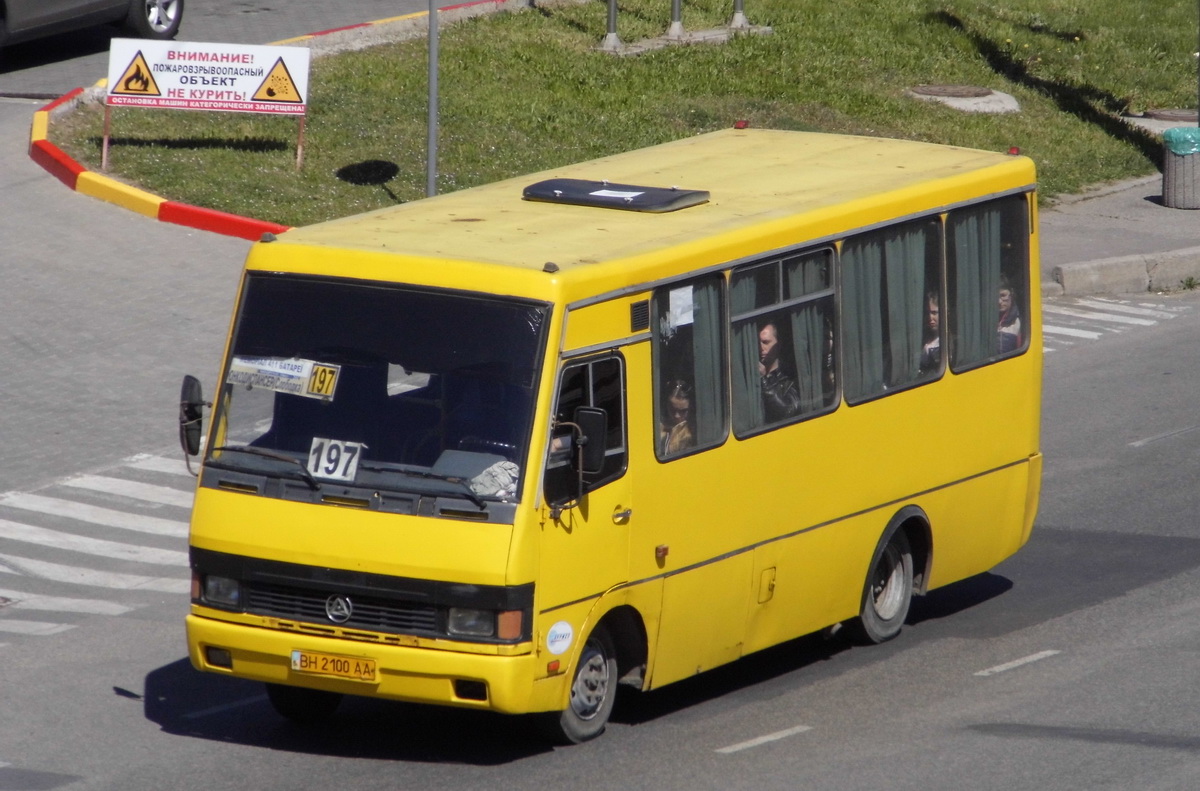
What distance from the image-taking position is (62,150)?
20.8m

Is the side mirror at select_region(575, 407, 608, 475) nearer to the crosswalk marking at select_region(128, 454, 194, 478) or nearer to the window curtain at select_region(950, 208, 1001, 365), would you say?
the window curtain at select_region(950, 208, 1001, 365)

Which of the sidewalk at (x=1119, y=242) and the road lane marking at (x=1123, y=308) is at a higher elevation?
the sidewalk at (x=1119, y=242)

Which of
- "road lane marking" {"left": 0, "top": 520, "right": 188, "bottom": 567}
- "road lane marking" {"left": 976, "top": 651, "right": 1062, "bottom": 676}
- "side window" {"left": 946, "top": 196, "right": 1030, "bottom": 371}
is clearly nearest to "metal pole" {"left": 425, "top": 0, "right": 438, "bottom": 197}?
"road lane marking" {"left": 0, "top": 520, "right": 188, "bottom": 567}

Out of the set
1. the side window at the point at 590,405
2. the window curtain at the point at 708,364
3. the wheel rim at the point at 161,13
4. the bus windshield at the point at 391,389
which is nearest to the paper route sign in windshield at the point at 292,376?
the bus windshield at the point at 391,389

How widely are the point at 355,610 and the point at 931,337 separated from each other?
397 centimetres

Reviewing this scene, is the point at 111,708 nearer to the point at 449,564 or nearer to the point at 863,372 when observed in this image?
the point at 449,564

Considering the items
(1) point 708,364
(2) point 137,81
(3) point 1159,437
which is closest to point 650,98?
(2) point 137,81

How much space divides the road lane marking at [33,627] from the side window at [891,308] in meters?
4.63

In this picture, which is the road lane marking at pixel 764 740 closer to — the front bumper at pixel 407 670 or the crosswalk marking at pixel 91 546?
the front bumper at pixel 407 670

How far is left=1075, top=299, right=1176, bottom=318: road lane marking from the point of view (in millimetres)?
18969

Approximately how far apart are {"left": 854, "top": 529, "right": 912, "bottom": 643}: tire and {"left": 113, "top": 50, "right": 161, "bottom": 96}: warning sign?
12112mm

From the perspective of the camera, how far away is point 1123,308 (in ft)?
63.1

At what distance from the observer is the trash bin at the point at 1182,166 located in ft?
74.1

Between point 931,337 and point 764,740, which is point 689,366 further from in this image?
point 931,337
